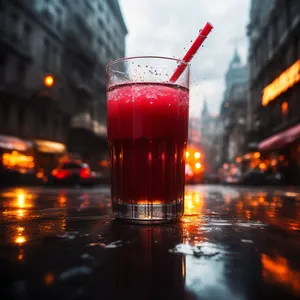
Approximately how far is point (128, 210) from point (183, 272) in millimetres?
718

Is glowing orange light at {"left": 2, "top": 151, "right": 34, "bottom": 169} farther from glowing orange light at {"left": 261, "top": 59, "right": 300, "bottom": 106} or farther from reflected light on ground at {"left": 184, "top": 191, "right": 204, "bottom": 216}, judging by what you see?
reflected light on ground at {"left": 184, "top": 191, "right": 204, "bottom": 216}

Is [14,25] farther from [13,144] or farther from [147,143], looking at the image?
[147,143]

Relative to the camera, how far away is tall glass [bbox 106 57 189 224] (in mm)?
1384

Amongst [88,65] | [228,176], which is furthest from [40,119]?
[228,176]

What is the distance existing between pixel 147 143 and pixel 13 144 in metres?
17.7

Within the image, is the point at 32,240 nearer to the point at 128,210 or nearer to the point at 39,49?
the point at 128,210

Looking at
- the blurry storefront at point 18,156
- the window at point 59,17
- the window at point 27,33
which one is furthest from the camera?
the window at point 59,17

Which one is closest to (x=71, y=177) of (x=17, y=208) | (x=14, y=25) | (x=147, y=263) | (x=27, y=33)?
(x=14, y=25)

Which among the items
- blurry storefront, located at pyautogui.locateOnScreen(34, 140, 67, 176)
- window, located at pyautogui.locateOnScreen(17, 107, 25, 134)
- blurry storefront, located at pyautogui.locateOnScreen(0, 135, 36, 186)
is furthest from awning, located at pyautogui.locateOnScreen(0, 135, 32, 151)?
window, located at pyautogui.locateOnScreen(17, 107, 25, 134)

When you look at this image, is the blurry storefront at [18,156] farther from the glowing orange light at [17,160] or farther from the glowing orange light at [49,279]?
the glowing orange light at [49,279]

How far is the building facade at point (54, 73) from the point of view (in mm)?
18834

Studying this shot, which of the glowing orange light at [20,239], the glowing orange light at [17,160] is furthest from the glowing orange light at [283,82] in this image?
the glowing orange light at [20,239]

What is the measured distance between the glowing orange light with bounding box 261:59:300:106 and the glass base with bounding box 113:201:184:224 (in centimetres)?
1752

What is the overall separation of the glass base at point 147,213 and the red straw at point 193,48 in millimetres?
632
